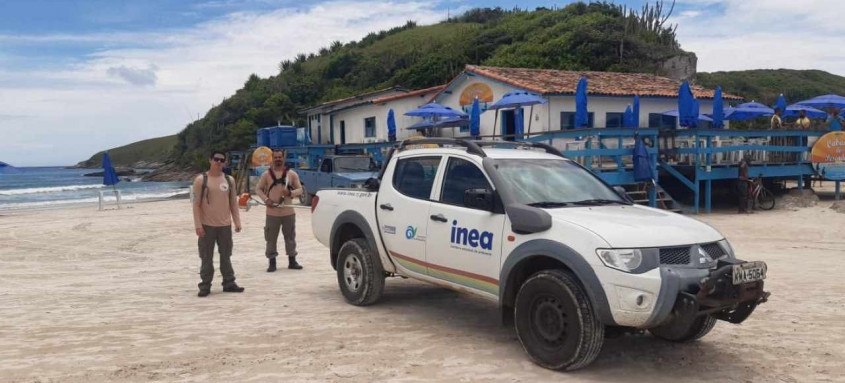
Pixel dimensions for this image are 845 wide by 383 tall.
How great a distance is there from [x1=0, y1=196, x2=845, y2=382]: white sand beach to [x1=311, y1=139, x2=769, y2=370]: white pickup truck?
0.37 meters

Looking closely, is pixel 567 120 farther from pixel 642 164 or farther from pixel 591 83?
pixel 642 164

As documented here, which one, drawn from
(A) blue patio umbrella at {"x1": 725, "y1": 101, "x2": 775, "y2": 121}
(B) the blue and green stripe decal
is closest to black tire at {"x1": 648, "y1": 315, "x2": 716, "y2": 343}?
(B) the blue and green stripe decal

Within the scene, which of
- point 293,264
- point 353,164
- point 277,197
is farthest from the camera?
point 353,164

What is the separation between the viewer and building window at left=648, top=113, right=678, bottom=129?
82.5ft

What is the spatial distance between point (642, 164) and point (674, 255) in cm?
1201

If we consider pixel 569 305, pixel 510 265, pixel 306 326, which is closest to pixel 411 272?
pixel 306 326

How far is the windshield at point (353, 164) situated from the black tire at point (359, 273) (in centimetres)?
1358

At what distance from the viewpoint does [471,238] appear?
554 centimetres

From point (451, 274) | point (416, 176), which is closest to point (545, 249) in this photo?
point (451, 274)

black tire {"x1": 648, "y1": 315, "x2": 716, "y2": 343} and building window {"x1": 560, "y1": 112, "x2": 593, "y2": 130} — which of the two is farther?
building window {"x1": 560, "y1": 112, "x2": 593, "y2": 130}

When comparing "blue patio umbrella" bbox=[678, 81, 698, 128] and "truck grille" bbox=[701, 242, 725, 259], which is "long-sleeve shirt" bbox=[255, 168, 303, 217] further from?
"blue patio umbrella" bbox=[678, 81, 698, 128]

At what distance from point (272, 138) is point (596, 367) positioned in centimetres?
3247

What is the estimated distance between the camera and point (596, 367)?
4.98 meters

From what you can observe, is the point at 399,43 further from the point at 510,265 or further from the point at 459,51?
the point at 510,265
